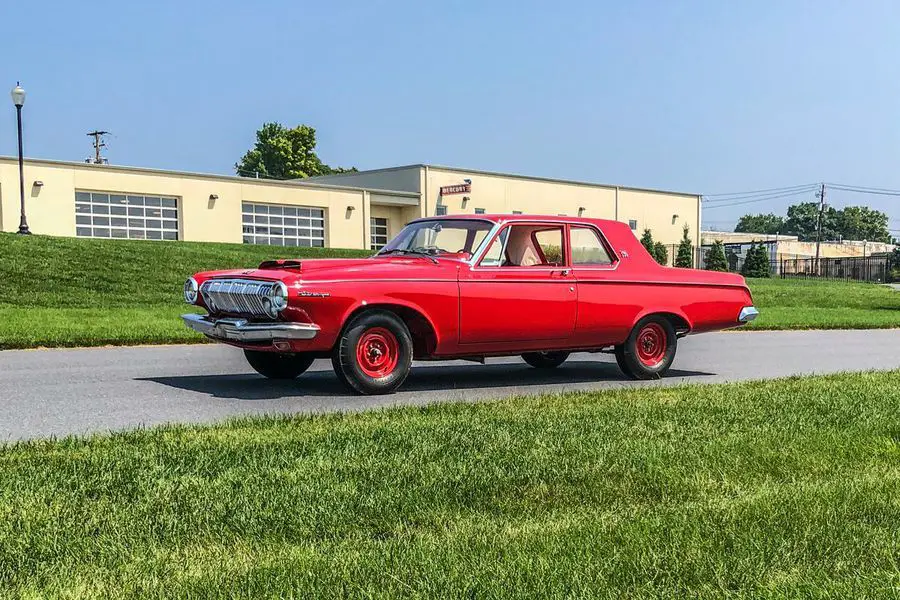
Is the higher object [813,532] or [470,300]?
[470,300]

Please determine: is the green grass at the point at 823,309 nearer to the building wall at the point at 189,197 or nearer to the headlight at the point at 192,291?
the headlight at the point at 192,291

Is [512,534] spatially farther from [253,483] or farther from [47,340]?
[47,340]

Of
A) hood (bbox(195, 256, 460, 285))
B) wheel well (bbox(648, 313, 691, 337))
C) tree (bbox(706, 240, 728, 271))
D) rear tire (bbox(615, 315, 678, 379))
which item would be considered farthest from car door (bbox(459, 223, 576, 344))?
tree (bbox(706, 240, 728, 271))

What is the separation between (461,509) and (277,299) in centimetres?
381

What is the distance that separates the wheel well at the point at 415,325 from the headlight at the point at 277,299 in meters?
0.59

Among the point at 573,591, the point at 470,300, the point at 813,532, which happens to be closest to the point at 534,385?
the point at 470,300

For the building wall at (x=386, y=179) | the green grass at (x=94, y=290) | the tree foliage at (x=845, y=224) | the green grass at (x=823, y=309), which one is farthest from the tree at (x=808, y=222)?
the green grass at (x=94, y=290)

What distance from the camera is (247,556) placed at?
3537mm

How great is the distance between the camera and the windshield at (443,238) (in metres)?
8.77

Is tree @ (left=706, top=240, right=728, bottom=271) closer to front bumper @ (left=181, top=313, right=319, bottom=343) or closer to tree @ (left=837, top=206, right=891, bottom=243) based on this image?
front bumper @ (left=181, top=313, right=319, bottom=343)

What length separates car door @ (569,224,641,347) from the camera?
9078 millimetres

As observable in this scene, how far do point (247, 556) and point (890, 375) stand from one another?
7.84m

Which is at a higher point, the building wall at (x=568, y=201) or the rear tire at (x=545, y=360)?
the building wall at (x=568, y=201)

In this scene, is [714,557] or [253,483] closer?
[714,557]
